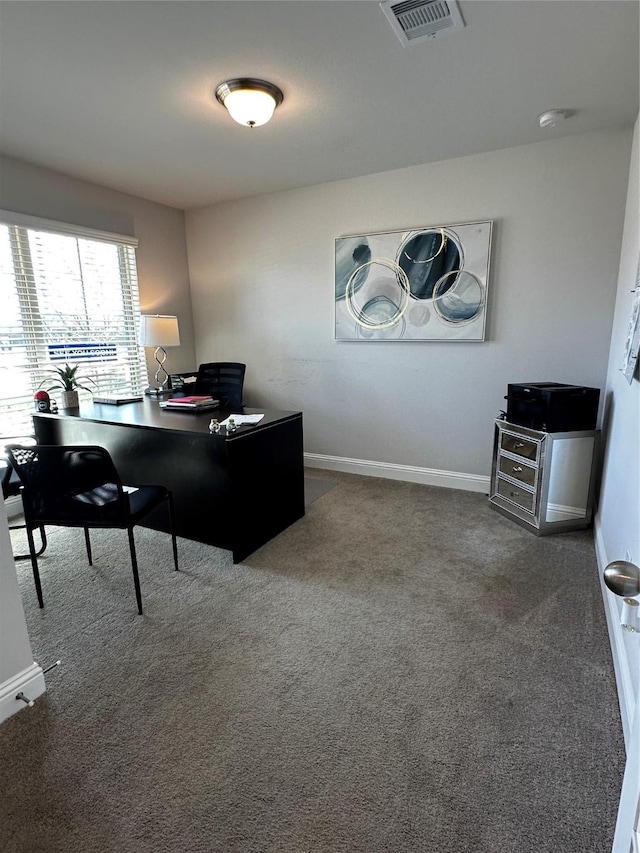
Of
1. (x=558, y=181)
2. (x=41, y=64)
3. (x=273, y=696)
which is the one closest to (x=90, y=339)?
(x=41, y=64)

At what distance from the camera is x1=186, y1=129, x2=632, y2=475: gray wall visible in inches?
114

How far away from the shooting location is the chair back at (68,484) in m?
1.91

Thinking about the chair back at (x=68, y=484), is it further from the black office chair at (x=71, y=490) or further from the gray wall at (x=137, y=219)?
the gray wall at (x=137, y=219)

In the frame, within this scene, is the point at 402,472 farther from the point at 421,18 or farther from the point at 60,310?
the point at 60,310

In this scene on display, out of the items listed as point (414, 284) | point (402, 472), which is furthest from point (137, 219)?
point (402, 472)

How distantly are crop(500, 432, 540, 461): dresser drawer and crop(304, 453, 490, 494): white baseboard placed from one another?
589 mm

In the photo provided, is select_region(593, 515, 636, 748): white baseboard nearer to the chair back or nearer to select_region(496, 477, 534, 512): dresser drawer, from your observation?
select_region(496, 477, 534, 512): dresser drawer

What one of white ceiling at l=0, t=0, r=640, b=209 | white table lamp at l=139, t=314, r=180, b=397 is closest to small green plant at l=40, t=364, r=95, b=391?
white table lamp at l=139, t=314, r=180, b=397

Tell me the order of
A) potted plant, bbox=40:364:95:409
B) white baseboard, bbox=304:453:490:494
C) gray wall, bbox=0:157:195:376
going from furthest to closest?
white baseboard, bbox=304:453:490:494 < potted plant, bbox=40:364:95:409 < gray wall, bbox=0:157:195:376

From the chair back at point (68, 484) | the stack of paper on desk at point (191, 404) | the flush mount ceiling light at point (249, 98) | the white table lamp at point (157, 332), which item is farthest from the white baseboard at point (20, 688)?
the flush mount ceiling light at point (249, 98)

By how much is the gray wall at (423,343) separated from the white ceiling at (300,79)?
10.3 inches

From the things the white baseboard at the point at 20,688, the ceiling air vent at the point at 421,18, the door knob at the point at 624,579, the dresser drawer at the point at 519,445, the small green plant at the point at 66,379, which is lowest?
the white baseboard at the point at 20,688

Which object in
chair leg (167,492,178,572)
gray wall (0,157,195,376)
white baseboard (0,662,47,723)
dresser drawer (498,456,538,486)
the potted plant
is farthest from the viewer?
the potted plant

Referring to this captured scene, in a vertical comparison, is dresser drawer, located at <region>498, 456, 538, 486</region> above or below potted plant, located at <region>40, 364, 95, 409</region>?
below
